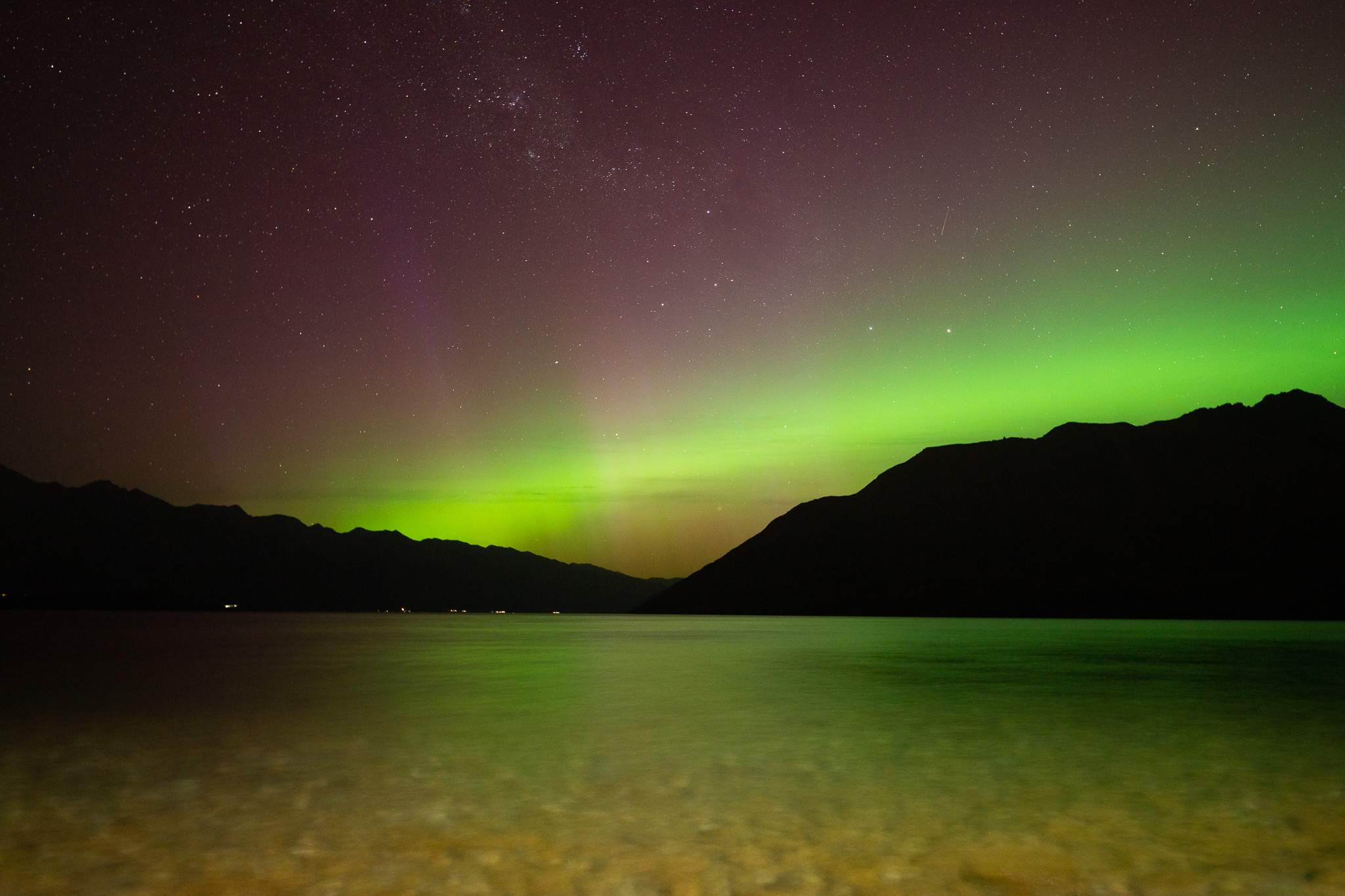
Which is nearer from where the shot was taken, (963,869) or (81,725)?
(963,869)

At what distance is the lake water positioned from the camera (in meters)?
6.64

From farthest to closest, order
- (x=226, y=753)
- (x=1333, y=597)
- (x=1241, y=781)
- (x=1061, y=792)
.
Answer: (x=1333, y=597) → (x=226, y=753) → (x=1241, y=781) → (x=1061, y=792)

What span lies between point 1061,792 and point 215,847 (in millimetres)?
8127

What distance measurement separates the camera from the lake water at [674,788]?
6.64m

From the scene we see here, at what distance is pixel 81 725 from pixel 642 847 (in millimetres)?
12265

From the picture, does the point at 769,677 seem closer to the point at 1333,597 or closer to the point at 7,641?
the point at 7,641

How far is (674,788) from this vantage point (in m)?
9.91

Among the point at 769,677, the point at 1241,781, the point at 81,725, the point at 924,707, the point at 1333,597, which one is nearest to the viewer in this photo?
the point at 1241,781

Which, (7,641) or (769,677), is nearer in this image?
(769,677)

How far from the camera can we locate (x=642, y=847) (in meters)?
7.37

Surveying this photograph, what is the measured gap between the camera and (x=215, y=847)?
24.1 ft

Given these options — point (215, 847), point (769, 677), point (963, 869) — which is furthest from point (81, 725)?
point (769, 677)

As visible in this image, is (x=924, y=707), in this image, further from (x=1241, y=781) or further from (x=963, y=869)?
(x=963, y=869)

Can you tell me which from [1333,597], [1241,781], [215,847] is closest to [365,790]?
[215,847]
